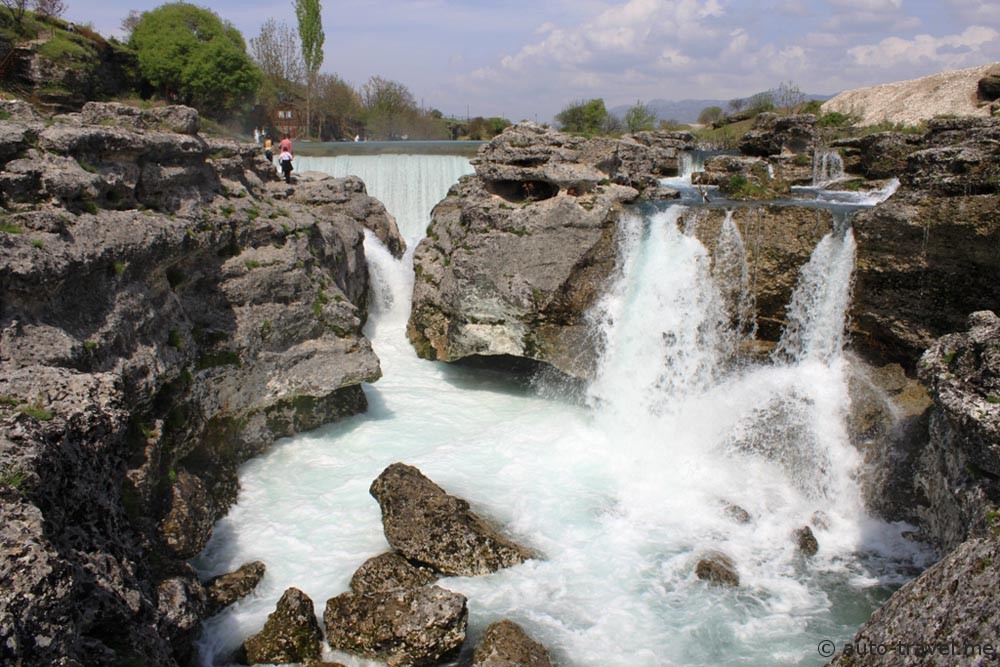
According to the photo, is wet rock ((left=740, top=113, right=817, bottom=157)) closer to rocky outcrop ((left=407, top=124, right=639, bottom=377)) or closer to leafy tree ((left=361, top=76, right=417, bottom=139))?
rocky outcrop ((left=407, top=124, right=639, bottom=377))

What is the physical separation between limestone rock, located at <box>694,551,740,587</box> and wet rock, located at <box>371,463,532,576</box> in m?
2.48

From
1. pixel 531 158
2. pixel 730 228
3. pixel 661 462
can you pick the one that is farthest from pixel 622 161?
pixel 661 462

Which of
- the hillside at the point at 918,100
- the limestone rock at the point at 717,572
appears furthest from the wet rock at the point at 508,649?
the hillside at the point at 918,100

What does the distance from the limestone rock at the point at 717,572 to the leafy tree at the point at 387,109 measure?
57.3 metres

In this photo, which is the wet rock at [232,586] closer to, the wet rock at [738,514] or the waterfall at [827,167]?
the wet rock at [738,514]

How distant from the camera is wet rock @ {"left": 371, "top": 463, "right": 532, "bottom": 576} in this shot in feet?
32.4

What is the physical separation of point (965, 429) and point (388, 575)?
297 inches

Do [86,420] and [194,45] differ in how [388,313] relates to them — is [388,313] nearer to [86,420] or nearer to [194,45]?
[86,420]

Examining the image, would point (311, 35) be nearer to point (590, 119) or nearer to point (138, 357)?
point (590, 119)

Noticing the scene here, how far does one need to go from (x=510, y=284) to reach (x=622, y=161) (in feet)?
19.8

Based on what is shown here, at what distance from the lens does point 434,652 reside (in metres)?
8.08

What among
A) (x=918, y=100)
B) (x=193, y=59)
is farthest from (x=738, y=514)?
(x=193, y=59)

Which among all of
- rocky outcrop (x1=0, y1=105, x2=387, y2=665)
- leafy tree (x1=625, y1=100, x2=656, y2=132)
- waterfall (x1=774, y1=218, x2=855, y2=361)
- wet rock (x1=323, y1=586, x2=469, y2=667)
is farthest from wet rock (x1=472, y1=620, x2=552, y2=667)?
leafy tree (x1=625, y1=100, x2=656, y2=132)

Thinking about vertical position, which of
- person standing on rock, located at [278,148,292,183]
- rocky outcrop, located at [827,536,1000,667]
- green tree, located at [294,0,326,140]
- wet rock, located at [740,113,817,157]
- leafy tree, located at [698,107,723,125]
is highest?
green tree, located at [294,0,326,140]
